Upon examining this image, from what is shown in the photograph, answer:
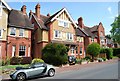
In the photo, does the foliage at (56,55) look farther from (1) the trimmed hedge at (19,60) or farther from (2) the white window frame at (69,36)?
(2) the white window frame at (69,36)

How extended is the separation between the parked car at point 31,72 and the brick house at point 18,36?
13183mm

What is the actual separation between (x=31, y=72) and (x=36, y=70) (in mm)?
554

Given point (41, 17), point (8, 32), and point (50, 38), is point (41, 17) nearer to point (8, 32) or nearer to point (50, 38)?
point (50, 38)

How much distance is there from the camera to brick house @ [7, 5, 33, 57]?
91.2 ft

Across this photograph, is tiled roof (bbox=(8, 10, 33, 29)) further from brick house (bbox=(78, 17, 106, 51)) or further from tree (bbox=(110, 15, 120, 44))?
tree (bbox=(110, 15, 120, 44))

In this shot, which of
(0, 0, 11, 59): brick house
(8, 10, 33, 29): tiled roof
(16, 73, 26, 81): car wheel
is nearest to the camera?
(16, 73, 26, 81): car wheel

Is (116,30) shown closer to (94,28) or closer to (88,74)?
(94,28)

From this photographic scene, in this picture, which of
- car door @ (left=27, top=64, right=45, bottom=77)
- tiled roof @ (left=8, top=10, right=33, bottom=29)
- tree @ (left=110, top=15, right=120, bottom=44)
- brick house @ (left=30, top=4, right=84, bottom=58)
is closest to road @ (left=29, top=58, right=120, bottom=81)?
car door @ (left=27, top=64, right=45, bottom=77)

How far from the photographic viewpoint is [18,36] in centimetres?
2883

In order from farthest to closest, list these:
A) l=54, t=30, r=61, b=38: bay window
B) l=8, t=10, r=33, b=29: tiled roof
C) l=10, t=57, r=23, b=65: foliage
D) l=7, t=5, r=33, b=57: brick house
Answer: l=54, t=30, r=61, b=38: bay window → l=8, t=10, r=33, b=29: tiled roof → l=7, t=5, r=33, b=57: brick house → l=10, t=57, r=23, b=65: foliage

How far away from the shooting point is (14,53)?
2819cm

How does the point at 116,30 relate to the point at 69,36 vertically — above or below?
above

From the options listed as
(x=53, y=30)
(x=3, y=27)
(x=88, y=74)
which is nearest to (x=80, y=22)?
(x=53, y=30)

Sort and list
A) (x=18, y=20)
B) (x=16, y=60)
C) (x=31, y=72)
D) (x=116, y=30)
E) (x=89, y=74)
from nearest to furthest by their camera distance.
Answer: (x=31, y=72) → (x=89, y=74) → (x=16, y=60) → (x=18, y=20) → (x=116, y=30)
